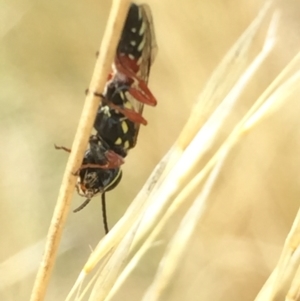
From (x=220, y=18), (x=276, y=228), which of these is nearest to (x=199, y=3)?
(x=220, y=18)

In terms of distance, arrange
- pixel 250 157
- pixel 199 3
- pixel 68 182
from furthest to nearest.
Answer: pixel 250 157
pixel 199 3
pixel 68 182

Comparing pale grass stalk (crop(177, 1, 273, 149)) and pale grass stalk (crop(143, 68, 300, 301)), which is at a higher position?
pale grass stalk (crop(177, 1, 273, 149))

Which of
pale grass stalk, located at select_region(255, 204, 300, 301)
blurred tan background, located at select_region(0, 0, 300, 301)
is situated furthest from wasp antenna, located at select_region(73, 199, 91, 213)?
pale grass stalk, located at select_region(255, 204, 300, 301)

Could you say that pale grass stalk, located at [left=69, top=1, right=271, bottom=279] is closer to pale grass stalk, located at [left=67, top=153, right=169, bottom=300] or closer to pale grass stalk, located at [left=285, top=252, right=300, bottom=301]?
pale grass stalk, located at [left=67, top=153, right=169, bottom=300]

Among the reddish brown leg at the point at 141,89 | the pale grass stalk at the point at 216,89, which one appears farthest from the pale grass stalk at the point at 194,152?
the reddish brown leg at the point at 141,89

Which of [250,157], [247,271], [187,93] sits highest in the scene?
[187,93]

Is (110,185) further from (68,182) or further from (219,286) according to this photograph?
(219,286)

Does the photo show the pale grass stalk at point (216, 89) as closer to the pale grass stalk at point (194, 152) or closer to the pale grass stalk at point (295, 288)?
the pale grass stalk at point (194, 152)
